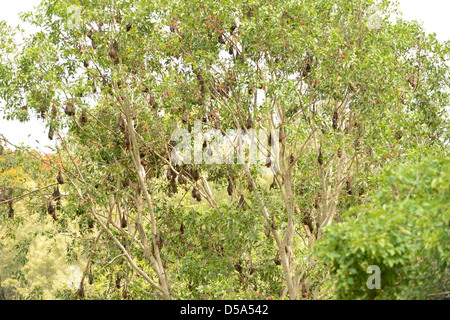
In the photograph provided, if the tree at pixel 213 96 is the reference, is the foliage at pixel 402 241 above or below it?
below

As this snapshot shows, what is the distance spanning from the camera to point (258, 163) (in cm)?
1287

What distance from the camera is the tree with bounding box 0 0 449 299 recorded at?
10.8 meters

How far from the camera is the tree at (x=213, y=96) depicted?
10758 millimetres

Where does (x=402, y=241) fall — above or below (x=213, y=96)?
below

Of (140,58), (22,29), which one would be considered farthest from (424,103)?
(22,29)

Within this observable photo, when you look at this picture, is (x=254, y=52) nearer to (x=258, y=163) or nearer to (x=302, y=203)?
(x=258, y=163)

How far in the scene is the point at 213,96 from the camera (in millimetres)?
11523

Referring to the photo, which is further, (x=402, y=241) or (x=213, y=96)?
(x=213, y=96)

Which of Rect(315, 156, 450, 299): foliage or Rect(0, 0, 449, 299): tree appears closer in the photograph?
Rect(315, 156, 450, 299): foliage

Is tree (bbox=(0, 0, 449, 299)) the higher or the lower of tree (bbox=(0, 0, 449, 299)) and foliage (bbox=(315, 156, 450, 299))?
the higher

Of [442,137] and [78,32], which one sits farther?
[442,137]

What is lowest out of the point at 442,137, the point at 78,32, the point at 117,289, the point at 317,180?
the point at 117,289

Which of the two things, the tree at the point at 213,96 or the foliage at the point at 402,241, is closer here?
the foliage at the point at 402,241

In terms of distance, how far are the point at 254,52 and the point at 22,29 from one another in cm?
468
